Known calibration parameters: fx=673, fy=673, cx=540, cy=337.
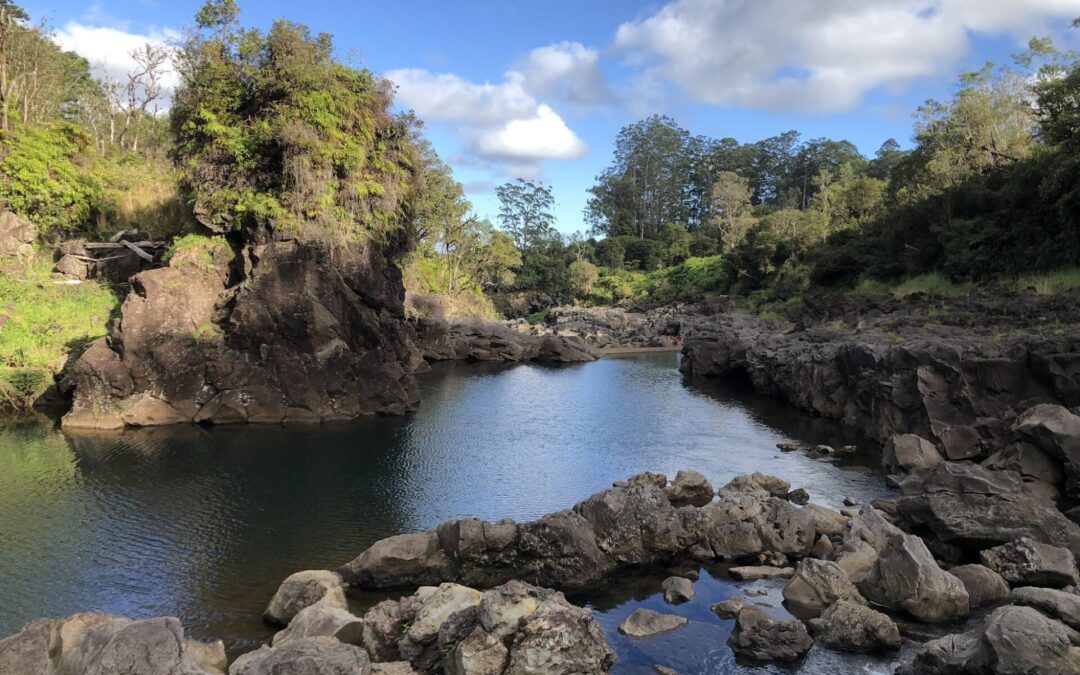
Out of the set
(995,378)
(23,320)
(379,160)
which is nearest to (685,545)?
(995,378)

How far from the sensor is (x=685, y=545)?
1761 cm

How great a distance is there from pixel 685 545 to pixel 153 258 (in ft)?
118

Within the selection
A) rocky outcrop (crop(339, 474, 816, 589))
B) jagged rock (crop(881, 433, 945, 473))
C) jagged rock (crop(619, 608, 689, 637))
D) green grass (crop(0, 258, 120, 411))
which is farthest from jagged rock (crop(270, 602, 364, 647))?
green grass (crop(0, 258, 120, 411))

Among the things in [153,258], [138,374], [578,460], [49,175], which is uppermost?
[49,175]

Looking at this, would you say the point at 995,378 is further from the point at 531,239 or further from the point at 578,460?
the point at 531,239

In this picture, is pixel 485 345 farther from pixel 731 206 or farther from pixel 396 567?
pixel 731 206

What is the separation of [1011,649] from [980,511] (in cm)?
752

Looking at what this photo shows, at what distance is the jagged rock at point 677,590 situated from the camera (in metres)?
15.2

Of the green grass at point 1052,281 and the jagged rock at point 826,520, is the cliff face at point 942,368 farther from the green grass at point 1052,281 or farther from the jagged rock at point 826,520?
the jagged rock at point 826,520

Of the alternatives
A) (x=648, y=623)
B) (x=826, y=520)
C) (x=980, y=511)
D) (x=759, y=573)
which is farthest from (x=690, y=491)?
(x=648, y=623)

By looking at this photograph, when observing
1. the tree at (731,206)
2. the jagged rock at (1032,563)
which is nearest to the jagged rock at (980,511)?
the jagged rock at (1032,563)

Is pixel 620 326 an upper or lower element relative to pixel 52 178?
lower

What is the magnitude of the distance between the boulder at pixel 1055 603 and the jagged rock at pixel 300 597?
13711mm

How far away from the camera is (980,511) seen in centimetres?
1702
